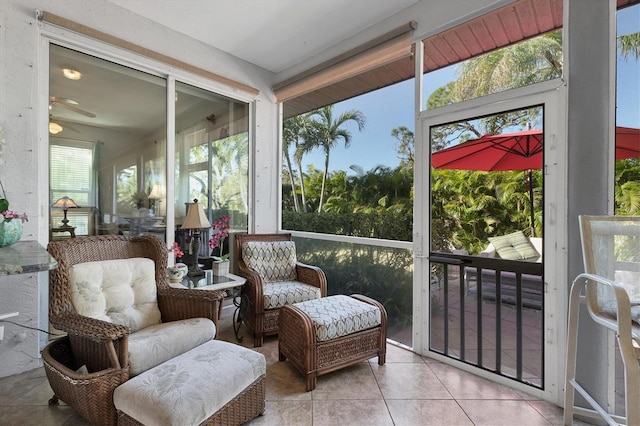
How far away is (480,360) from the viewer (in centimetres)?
229

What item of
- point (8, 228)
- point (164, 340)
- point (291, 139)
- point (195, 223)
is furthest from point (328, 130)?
point (8, 228)

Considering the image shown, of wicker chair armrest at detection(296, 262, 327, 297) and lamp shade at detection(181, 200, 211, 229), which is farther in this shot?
wicker chair armrest at detection(296, 262, 327, 297)

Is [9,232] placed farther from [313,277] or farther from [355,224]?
[355,224]

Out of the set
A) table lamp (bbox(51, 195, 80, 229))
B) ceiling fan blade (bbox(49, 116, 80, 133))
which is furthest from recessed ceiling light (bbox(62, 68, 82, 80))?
table lamp (bbox(51, 195, 80, 229))

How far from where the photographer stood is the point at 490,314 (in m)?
2.33

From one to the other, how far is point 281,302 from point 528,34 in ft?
9.45

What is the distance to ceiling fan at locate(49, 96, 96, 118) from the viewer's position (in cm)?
243

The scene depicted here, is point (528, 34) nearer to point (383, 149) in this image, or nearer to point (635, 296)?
point (383, 149)

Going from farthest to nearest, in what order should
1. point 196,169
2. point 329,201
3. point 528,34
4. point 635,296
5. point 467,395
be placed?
point 329,201, point 196,169, point 528,34, point 467,395, point 635,296

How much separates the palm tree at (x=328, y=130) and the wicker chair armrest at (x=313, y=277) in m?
0.82

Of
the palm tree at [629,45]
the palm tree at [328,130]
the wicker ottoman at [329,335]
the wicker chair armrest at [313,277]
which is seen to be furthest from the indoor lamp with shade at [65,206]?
the palm tree at [629,45]

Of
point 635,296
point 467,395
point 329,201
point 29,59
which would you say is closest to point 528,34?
point 635,296

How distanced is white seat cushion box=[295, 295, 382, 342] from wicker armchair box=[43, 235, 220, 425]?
703 mm

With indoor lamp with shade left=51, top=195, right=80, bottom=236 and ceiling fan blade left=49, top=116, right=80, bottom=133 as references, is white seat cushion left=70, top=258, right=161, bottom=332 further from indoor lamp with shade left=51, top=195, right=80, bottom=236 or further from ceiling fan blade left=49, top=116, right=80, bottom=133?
ceiling fan blade left=49, top=116, right=80, bottom=133
